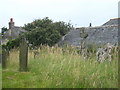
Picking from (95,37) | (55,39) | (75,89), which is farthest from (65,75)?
(55,39)

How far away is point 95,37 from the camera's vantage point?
52.8 ft

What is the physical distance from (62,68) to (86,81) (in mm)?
1183

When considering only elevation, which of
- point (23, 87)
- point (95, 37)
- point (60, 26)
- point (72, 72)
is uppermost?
point (60, 26)

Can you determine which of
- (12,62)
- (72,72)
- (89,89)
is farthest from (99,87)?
(12,62)

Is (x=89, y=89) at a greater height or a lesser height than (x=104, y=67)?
lesser

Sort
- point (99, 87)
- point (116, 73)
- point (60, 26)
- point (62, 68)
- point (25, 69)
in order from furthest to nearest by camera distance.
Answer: point (60, 26), point (25, 69), point (62, 68), point (116, 73), point (99, 87)

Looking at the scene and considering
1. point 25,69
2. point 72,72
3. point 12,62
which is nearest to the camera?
point 72,72

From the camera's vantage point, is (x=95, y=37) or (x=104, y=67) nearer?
(x=104, y=67)

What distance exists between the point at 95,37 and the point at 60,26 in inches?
380

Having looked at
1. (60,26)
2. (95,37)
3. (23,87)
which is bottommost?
(23,87)

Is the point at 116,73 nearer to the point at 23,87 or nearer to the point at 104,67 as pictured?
the point at 104,67

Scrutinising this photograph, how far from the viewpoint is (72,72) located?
4574mm

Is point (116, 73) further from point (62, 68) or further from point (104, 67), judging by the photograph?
point (62, 68)

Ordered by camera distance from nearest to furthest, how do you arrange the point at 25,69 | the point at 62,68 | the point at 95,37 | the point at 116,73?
Result: 1. the point at 116,73
2. the point at 62,68
3. the point at 25,69
4. the point at 95,37
